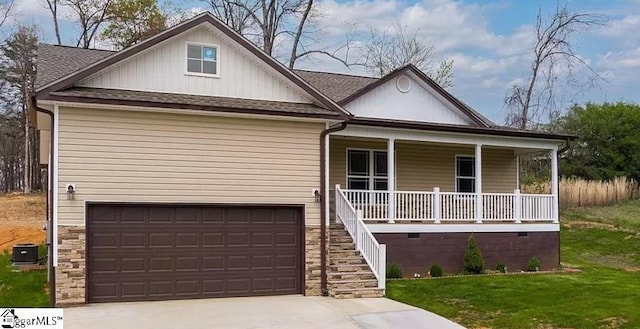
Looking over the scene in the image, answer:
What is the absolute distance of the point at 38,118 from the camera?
13.6 metres

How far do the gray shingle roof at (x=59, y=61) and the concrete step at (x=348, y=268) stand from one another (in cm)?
668

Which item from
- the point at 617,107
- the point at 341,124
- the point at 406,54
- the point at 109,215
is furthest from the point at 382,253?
the point at 617,107

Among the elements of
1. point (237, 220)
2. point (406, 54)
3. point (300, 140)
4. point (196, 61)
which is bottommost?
point (237, 220)

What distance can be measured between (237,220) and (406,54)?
26.3 meters

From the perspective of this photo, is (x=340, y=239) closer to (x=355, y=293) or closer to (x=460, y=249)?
(x=355, y=293)

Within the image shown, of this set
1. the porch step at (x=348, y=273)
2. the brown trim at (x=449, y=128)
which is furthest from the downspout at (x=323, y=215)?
the brown trim at (x=449, y=128)

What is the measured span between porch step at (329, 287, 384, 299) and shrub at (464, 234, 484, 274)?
413 cm

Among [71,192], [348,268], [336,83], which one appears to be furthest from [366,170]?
[71,192]

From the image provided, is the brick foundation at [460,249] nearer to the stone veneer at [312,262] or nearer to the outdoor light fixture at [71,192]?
the stone veneer at [312,262]

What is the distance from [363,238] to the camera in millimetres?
14430

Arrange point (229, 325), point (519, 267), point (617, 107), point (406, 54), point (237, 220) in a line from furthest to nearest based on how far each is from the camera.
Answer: point (617, 107), point (406, 54), point (519, 267), point (237, 220), point (229, 325)

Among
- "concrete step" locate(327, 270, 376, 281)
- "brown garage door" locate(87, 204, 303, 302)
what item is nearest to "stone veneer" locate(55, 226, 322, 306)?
"brown garage door" locate(87, 204, 303, 302)

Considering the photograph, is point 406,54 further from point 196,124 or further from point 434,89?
point 196,124

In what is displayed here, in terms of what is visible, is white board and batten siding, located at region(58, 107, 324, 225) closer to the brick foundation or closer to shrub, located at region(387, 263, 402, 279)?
shrub, located at region(387, 263, 402, 279)
